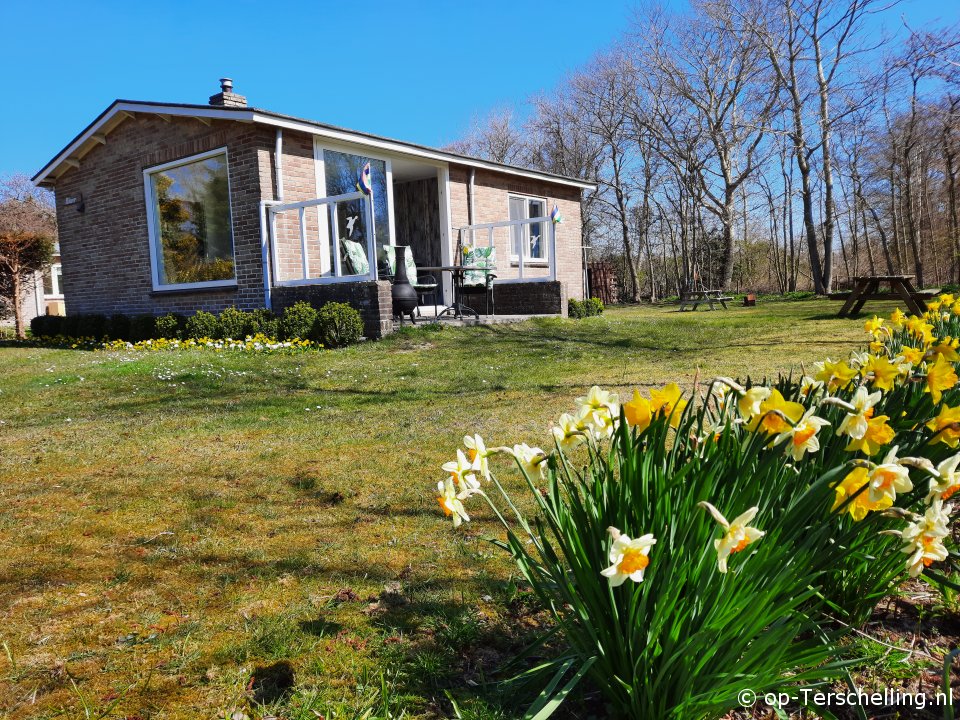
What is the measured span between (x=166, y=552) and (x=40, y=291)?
A: 27.4 metres

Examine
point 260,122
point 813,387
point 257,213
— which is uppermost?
point 260,122

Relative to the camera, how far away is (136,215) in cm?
1141

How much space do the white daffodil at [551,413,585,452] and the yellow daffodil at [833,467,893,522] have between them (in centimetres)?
48

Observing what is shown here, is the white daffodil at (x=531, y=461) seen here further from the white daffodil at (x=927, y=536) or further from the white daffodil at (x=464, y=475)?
the white daffodil at (x=927, y=536)

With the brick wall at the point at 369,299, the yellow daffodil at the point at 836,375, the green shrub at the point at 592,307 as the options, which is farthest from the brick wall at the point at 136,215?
the yellow daffodil at the point at 836,375

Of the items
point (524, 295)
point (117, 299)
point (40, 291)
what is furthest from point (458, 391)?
point (40, 291)

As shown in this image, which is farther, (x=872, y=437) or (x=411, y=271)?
(x=411, y=271)

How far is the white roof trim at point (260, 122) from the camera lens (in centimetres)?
909

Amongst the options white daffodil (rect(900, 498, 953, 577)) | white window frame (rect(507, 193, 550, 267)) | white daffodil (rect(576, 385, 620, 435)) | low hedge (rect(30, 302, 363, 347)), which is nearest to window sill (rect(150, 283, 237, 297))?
low hedge (rect(30, 302, 363, 347))

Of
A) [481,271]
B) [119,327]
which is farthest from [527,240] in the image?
[119,327]

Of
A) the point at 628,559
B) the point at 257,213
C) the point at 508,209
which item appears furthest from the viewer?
the point at 508,209

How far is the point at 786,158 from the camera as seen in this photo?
27047 millimetres

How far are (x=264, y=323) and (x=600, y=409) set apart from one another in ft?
28.2

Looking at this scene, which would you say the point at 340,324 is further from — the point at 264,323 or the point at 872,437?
the point at 872,437
